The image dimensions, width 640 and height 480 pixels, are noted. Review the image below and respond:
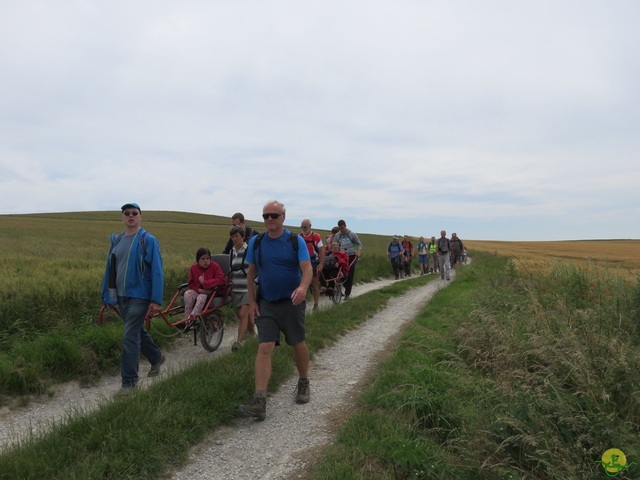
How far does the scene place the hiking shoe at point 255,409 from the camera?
4.36m

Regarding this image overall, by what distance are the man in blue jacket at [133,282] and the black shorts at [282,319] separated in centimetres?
156

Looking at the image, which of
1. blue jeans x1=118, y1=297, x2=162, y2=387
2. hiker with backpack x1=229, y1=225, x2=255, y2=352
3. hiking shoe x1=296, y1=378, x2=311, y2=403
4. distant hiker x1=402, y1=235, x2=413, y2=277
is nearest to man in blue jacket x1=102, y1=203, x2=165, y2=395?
blue jeans x1=118, y1=297, x2=162, y2=387

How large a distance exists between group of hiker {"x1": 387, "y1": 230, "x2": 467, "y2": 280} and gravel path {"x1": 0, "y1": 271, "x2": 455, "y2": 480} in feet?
37.7

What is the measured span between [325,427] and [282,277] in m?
1.59

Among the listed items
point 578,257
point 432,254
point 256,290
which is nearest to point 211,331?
point 256,290

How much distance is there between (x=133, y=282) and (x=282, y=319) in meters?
2.07

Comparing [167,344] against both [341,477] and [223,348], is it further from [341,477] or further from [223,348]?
[341,477]

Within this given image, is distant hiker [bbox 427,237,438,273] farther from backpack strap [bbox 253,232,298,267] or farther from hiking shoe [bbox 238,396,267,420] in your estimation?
hiking shoe [bbox 238,396,267,420]

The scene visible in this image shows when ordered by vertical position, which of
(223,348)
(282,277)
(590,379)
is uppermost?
(282,277)

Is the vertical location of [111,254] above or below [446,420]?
above

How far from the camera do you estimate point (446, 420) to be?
3.97 m

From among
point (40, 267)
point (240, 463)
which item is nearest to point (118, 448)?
point (240, 463)

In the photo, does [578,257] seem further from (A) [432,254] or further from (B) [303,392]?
(B) [303,392]

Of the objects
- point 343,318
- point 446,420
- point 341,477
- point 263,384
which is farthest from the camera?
point 343,318
